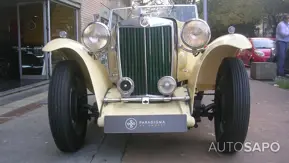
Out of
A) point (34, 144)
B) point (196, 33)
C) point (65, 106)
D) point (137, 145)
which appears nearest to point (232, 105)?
point (196, 33)

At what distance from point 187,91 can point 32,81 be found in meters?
8.22

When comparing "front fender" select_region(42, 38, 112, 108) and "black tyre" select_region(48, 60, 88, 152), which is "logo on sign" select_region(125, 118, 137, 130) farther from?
"black tyre" select_region(48, 60, 88, 152)

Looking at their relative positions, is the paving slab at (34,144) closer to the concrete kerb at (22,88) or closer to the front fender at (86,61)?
the front fender at (86,61)

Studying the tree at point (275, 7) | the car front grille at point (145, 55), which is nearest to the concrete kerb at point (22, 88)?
the car front grille at point (145, 55)

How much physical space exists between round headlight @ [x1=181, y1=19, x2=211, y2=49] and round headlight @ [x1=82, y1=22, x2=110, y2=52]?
900 millimetres

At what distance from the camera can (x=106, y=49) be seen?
4777mm

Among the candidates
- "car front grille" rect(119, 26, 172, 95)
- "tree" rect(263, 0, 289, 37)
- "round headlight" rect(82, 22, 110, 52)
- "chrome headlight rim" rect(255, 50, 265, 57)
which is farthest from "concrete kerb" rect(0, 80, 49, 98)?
"tree" rect(263, 0, 289, 37)

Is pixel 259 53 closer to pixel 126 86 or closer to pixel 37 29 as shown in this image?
pixel 37 29

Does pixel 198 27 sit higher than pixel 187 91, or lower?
higher

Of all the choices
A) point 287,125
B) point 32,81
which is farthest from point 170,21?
point 32,81

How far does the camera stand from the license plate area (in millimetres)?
4109

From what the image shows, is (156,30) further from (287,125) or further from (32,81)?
(32,81)

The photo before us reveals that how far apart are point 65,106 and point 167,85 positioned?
120cm

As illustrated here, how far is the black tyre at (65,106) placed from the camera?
440 cm
